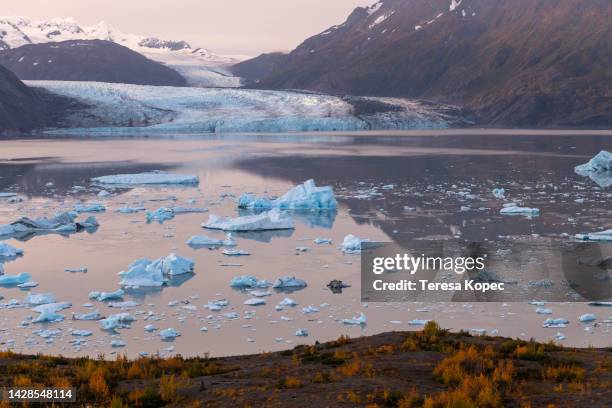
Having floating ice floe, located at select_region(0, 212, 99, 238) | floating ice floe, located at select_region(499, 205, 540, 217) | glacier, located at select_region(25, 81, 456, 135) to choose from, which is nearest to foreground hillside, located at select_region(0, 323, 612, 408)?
floating ice floe, located at select_region(0, 212, 99, 238)

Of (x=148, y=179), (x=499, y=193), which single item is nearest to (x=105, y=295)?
(x=499, y=193)

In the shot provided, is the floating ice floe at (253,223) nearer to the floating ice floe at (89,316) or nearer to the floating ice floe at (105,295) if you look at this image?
the floating ice floe at (105,295)

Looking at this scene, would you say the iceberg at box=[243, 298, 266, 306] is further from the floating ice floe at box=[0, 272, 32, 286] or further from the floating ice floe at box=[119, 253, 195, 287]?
the floating ice floe at box=[0, 272, 32, 286]

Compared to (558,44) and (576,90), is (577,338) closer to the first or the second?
(576,90)

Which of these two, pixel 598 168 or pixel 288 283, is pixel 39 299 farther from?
pixel 598 168

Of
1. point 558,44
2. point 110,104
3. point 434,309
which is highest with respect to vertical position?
point 558,44

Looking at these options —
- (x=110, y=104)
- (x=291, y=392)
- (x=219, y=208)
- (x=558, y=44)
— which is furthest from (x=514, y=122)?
(x=291, y=392)
